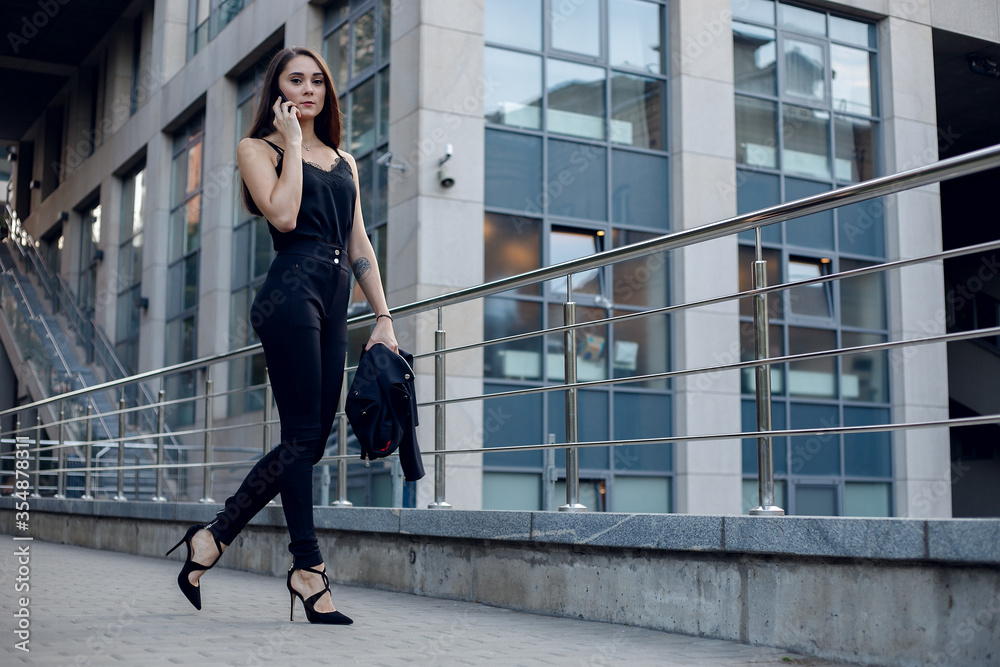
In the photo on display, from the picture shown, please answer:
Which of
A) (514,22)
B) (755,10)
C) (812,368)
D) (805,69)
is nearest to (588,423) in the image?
(812,368)

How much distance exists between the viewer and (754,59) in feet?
54.3

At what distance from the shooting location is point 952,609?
3.03 meters

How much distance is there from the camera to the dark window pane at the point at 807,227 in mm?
16438

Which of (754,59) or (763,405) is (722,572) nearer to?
(763,405)

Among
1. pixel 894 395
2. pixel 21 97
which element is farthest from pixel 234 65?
pixel 21 97

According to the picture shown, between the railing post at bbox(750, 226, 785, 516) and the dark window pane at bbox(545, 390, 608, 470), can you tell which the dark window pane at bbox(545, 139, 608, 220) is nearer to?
the dark window pane at bbox(545, 390, 608, 470)

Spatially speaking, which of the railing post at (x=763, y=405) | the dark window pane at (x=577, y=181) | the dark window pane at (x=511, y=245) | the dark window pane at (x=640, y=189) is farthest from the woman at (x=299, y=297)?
the dark window pane at (x=640, y=189)

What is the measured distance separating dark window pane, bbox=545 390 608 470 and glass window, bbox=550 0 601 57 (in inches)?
194

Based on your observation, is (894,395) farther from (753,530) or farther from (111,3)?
(111,3)

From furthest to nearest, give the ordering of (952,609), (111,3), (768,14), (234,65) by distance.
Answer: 1. (111,3)
2. (234,65)
3. (768,14)
4. (952,609)

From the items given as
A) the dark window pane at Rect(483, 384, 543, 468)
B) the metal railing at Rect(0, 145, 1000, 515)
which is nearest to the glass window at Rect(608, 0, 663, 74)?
the dark window pane at Rect(483, 384, 543, 468)

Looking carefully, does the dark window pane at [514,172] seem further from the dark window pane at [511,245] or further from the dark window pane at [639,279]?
the dark window pane at [639,279]

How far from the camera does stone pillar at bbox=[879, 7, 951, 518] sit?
A: 54.2 feet

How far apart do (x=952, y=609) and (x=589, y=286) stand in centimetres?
1177
